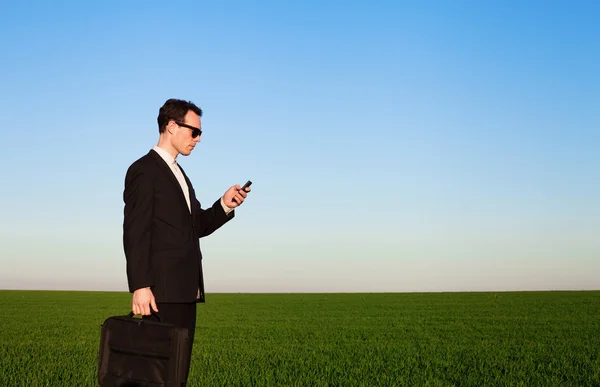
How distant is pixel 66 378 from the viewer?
945cm

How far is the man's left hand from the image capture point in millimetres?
5426

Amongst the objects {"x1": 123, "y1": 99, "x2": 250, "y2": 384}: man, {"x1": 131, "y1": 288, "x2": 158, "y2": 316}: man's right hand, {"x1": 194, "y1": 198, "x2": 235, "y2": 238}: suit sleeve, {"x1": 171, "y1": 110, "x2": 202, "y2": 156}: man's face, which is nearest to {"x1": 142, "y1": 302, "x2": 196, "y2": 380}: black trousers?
{"x1": 123, "y1": 99, "x2": 250, "y2": 384}: man

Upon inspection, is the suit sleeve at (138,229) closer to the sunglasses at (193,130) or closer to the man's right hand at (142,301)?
the man's right hand at (142,301)

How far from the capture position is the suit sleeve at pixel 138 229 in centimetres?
465

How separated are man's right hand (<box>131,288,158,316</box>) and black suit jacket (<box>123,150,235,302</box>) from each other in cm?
4

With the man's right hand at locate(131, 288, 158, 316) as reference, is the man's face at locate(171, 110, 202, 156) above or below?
above

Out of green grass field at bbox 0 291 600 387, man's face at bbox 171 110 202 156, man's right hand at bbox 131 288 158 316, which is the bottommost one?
green grass field at bbox 0 291 600 387

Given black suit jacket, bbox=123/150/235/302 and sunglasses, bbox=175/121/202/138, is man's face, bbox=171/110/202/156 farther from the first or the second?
black suit jacket, bbox=123/150/235/302

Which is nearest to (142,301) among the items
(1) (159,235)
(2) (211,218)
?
(1) (159,235)

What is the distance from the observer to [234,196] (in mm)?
5453

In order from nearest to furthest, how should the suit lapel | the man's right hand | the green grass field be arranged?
the man's right hand < the suit lapel < the green grass field

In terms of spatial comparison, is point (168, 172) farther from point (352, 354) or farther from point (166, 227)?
point (352, 354)

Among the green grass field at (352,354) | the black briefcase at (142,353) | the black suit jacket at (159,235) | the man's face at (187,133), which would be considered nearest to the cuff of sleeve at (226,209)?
the black suit jacket at (159,235)

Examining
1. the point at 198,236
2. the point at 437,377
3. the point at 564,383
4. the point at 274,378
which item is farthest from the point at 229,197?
the point at 564,383
